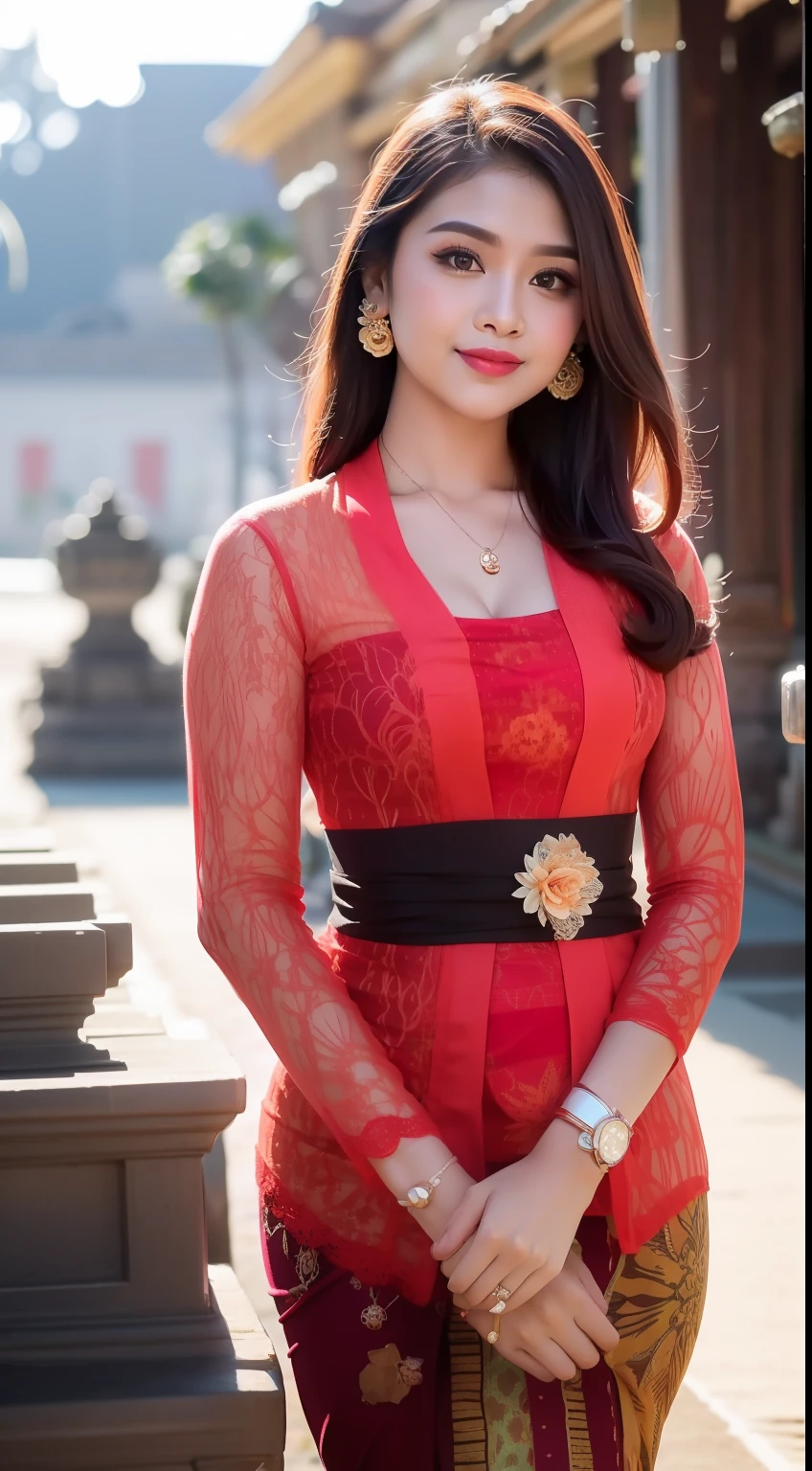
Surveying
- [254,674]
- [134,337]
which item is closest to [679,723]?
[254,674]

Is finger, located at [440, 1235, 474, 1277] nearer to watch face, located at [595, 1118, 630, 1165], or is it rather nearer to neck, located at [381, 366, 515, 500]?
watch face, located at [595, 1118, 630, 1165]

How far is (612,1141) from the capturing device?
5.21ft

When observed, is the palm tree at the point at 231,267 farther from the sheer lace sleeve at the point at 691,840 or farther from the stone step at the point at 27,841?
the sheer lace sleeve at the point at 691,840

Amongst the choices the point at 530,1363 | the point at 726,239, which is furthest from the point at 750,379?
the point at 530,1363

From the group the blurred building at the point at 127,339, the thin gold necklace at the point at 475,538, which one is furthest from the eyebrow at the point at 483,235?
the blurred building at the point at 127,339

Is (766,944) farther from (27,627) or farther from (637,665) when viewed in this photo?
(27,627)

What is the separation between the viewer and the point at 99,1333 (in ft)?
5.65

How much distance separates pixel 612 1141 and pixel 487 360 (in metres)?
0.71

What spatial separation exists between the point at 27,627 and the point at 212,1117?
2112 centimetres

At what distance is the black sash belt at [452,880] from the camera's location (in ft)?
5.40

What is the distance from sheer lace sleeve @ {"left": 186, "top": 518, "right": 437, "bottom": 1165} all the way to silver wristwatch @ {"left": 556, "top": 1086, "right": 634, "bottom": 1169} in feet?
0.41

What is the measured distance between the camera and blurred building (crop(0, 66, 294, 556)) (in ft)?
151

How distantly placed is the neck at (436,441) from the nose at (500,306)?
4.6 inches

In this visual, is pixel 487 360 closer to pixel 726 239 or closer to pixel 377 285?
pixel 377 285
